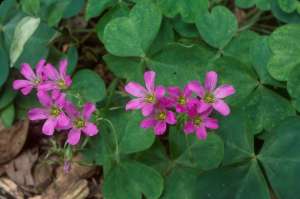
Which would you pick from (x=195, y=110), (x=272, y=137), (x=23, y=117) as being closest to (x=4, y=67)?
(x=23, y=117)

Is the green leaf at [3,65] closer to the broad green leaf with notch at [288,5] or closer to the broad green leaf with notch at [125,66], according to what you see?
the broad green leaf with notch at [125,66]

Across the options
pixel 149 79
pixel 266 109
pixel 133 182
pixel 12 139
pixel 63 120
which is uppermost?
pixel 149 79

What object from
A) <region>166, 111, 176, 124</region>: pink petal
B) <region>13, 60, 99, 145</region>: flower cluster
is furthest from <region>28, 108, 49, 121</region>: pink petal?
<region>166, 111, 176, 124</region>: pink petal

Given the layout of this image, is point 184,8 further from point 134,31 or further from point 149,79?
point 149,79

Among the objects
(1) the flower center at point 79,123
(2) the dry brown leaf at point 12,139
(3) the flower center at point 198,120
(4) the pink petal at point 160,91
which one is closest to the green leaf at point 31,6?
(2) the dry brown leaf at point 12,139

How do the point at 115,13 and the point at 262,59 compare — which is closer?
the point at 262,59

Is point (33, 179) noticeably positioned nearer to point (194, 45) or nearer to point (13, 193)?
point (13, 193)

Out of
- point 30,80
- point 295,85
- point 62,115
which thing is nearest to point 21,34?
point 30,80
